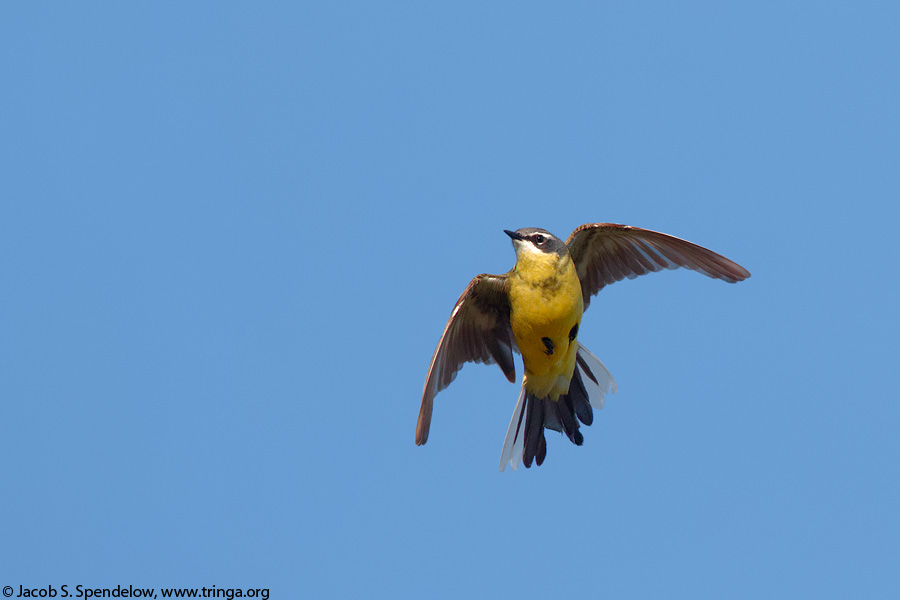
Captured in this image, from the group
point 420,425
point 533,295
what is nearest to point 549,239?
point 533,295

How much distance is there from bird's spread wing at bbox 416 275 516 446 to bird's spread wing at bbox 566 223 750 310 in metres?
0.95

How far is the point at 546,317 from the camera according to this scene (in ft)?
36.8

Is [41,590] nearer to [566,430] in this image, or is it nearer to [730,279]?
[566,430]

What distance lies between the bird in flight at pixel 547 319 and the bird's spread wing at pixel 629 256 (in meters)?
0.01

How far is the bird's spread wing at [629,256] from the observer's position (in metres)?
12.0

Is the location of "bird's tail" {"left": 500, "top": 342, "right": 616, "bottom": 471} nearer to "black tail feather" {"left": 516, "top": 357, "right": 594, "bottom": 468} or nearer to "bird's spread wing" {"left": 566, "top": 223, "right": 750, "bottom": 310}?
"black tail feather" {"left": 516, "top": 357, "right": 594, "bottom": 468}

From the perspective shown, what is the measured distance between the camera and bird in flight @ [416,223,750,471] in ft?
37.1

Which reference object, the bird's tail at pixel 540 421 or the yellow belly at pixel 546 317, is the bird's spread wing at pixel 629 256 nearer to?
the yellow belly at pixel 546 317

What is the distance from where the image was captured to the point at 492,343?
1259cm

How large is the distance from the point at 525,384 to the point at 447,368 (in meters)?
0.88

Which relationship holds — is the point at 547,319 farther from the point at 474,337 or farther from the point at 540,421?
the point at 540,421

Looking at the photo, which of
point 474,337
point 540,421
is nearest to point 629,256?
point 474,337

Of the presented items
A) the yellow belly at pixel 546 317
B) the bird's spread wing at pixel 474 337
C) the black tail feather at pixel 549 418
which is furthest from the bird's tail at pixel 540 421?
the yellow belly at pixel 546 317

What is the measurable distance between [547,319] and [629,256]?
179 cm
